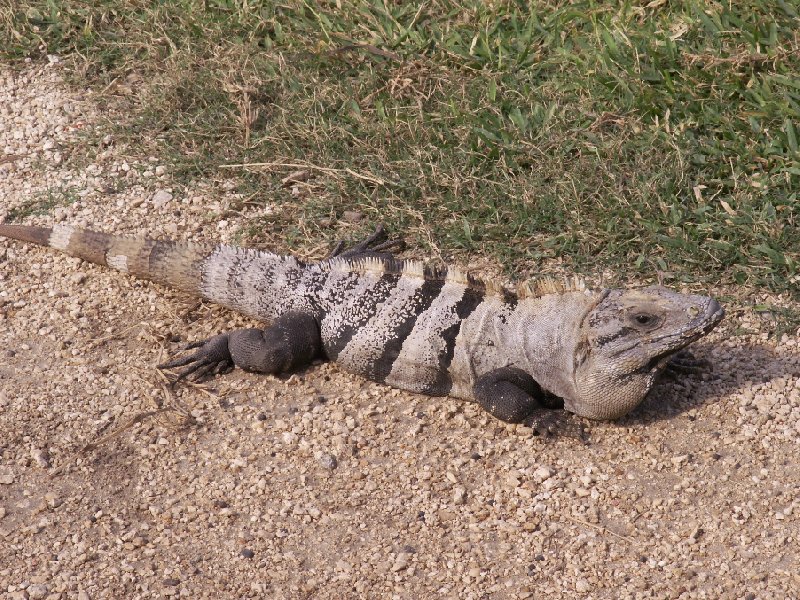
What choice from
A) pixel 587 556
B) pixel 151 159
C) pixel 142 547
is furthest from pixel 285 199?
pixel 587 556

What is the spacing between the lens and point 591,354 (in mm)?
→ 4234

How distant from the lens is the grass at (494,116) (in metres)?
5.08

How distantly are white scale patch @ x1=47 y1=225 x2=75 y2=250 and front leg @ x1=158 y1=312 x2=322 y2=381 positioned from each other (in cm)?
111

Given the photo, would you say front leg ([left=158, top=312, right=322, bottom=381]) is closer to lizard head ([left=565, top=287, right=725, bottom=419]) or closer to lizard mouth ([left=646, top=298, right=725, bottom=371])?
lizard head ([left=565, top=287, right=725, bottom=419])

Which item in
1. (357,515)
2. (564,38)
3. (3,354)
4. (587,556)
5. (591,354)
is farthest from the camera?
(564,38)

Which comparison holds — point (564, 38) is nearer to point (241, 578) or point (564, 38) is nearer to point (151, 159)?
point (151, 159)

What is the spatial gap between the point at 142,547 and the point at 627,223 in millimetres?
2714

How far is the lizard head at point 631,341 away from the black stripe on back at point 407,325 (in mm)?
693

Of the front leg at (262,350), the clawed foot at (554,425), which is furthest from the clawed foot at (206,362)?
the clawed foot at (554,425)

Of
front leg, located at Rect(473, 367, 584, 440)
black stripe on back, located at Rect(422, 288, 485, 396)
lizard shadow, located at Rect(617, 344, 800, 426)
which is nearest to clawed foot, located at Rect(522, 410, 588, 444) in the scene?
front leg, located at Rect(473, 367, 584, 440)

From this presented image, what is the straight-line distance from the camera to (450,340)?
4477 mm

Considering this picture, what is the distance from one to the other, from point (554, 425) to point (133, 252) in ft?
7.59

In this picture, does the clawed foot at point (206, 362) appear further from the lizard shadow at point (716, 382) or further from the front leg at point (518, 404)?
the lizard shadow at point (716, 382)

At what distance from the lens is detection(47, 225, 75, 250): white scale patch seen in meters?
5.42
